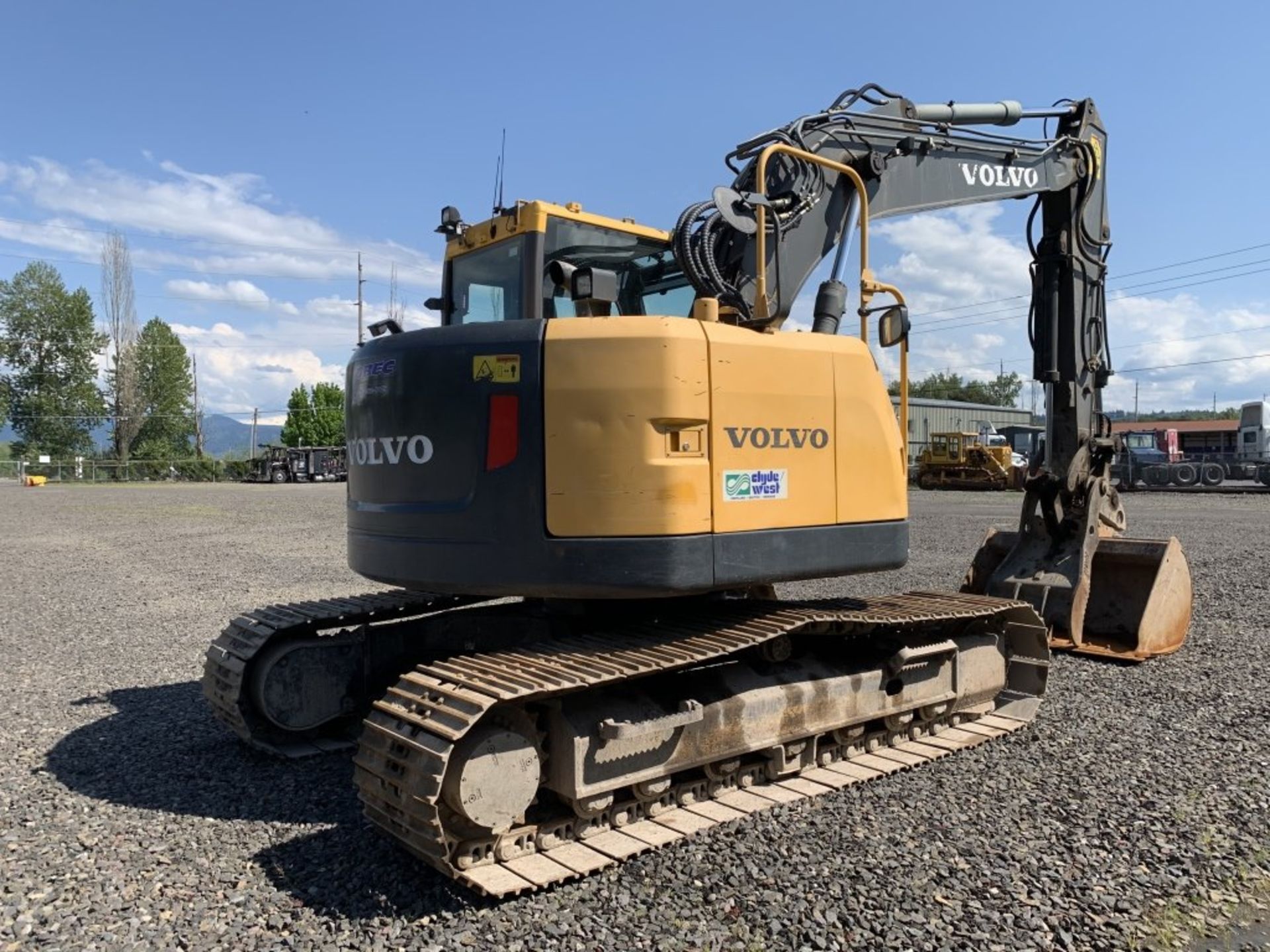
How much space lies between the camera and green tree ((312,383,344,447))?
259 ft

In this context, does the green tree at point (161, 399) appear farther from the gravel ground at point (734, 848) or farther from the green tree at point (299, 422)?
the gravel ground at point (734, 848)

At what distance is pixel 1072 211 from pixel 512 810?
674 centimetres

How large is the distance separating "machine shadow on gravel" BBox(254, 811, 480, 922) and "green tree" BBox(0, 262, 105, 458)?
8141 cm

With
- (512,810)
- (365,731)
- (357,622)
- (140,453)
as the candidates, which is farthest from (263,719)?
(140,453)

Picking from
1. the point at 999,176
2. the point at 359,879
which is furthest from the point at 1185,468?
the point at 359,879

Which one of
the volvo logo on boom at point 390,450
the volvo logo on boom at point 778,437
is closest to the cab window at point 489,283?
the volvo logo on boom at point 390,450

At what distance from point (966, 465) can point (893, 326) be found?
1372 inches

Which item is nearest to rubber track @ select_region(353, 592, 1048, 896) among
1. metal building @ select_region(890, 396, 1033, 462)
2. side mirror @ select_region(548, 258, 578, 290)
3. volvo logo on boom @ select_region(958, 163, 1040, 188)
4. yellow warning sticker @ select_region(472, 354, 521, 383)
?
yellow warning sticker @ select_region(472, 354, 521, 383)

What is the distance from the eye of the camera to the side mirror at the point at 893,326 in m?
5.32

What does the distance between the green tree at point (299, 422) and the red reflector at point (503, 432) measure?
257 ft

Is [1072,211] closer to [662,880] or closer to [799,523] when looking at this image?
[799,523]

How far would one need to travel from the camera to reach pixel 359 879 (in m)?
3.90

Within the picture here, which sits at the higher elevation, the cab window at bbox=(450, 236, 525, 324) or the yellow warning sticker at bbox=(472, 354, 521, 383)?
the cab window at bbox=(450, 236, 525, 324)

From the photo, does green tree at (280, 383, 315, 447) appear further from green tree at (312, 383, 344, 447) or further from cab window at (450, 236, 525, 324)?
cab window at (450, 236, 525, 324)
